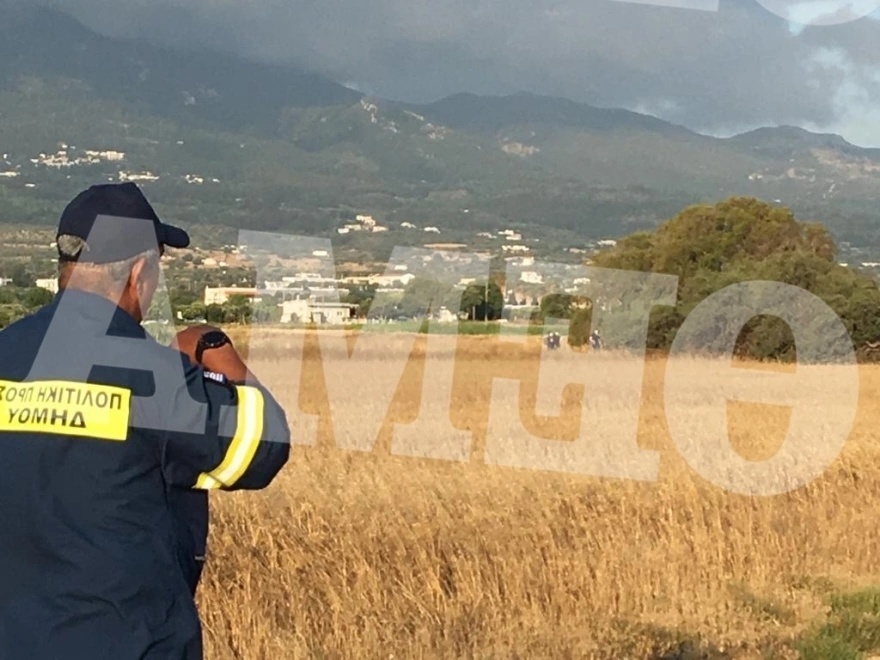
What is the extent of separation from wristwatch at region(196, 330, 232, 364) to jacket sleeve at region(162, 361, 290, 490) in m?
0.16

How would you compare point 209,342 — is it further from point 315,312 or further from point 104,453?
point 315,312

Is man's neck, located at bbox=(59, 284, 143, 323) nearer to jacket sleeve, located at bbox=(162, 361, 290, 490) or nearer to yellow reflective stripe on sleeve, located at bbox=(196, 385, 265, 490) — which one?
jacket sleeve, located at bbox=(162, 361, 290, 490)

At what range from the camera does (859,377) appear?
32.0 metres

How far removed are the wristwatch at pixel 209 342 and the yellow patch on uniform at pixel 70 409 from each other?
329mm

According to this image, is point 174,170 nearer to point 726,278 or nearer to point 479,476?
point 726,278

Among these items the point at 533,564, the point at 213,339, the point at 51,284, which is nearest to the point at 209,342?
the point at 213,339

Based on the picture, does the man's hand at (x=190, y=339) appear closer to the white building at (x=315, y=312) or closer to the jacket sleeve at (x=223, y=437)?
the jacket sleeve at (x=223, y=437)

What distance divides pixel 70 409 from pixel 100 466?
0.17m

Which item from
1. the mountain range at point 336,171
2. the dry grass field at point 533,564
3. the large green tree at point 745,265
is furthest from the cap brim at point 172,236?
the large green tree at point 745,265

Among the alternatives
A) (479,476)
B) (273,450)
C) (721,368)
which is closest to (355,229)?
(721,368)

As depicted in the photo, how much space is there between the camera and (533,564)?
29.0 ft

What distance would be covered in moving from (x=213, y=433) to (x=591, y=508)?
7.76 metres

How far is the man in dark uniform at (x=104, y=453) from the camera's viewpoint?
10.8 ft

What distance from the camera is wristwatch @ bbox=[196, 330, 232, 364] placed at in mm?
3590
